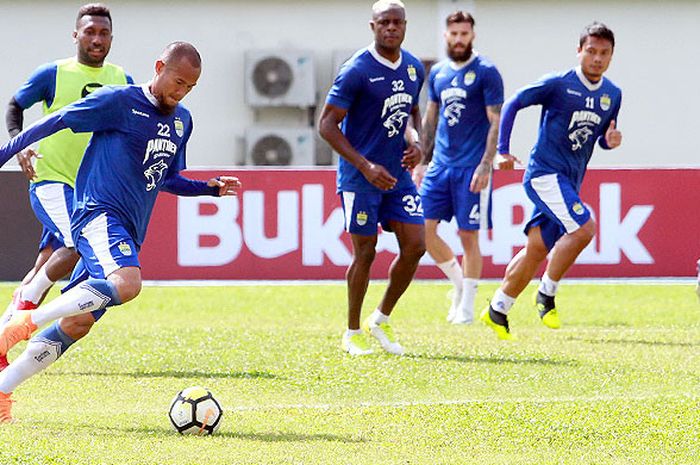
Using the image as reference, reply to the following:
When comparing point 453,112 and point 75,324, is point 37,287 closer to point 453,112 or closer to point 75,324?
point 75,324

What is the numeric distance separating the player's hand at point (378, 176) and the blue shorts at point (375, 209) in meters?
0.37

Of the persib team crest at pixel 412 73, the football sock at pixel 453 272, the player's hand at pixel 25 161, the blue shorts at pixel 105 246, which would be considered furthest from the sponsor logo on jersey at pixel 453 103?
the blue shorts at pixel 105 246

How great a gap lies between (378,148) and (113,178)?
10.2 ft

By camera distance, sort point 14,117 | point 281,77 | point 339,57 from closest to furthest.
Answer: point 14,117 → point 281,77 → point 339,57

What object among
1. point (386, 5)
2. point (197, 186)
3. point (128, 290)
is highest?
point (386, 5)

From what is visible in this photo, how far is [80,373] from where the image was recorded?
9656mm

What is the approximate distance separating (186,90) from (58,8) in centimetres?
2042

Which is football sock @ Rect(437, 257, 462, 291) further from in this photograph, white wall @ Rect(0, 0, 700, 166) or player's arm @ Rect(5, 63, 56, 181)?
white wall @ Rect(0, 0, 700, 166)

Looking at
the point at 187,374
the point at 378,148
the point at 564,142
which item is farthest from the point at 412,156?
the point at 187,374

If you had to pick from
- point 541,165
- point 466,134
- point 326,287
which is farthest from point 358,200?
point 326,287

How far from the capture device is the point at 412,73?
34.5 ft

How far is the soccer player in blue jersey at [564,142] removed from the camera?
1155 centimetres

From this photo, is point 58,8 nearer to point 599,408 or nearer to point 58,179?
point 58,179

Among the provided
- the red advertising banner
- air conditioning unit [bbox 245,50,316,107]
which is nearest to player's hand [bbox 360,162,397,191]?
the red advertising banner
